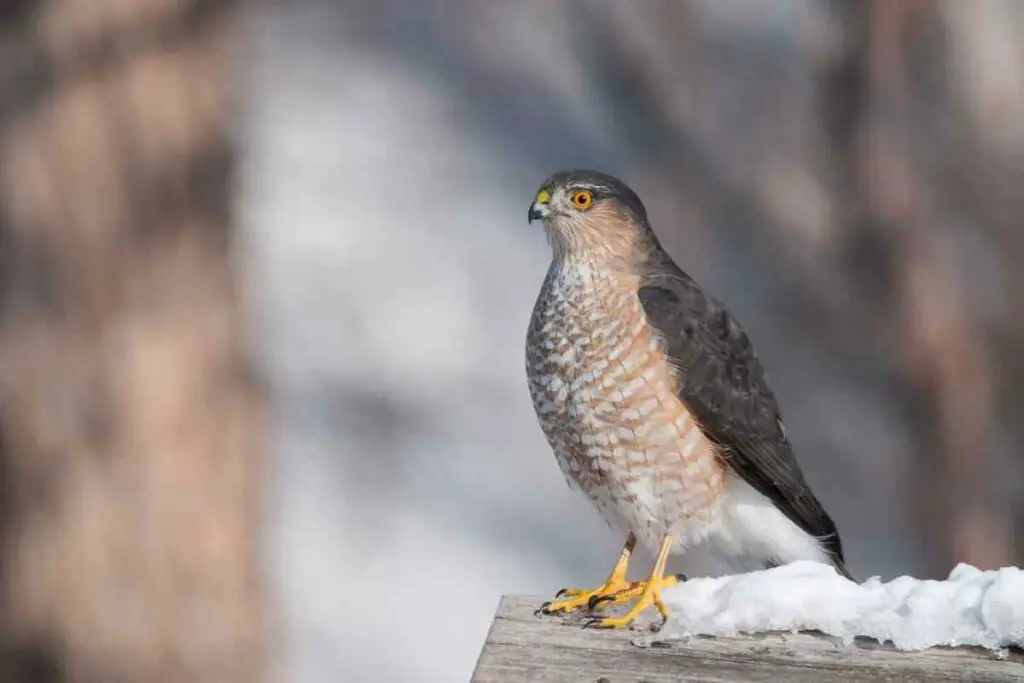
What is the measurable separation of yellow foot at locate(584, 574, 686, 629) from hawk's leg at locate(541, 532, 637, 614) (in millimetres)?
22

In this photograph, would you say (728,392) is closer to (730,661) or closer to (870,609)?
(870,609)

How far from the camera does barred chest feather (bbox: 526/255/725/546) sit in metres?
3.31

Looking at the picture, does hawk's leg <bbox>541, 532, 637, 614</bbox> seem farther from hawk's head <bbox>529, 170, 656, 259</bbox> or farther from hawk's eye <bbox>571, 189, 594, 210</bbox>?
hawk's eye <bbox>571, 189, 594, 210</bbox>

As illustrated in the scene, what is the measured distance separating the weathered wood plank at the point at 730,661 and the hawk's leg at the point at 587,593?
29 centimetres

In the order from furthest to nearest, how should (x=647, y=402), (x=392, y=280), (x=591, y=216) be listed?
(x=392, y=280), (x=591, y=216), (x=647, y=402)

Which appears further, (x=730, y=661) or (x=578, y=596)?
(x=578, y=596)

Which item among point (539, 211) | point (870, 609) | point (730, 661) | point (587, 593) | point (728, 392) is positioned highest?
point (539, 211)

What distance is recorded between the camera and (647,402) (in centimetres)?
329

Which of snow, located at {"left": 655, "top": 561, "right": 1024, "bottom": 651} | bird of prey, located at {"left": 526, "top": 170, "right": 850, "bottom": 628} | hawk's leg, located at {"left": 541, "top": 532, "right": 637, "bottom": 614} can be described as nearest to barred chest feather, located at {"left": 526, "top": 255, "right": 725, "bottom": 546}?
bird of prey, located at {"left": 526, "top": 170, "right": 850, "bottom": 628}

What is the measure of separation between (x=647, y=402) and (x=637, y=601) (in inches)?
21.6

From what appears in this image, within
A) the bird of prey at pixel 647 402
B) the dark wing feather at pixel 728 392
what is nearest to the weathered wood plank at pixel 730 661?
the bird of prey at pixel 647 402

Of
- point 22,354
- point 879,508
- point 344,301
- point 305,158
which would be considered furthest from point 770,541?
point 305,158

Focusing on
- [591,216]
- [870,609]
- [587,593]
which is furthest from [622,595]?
[591,216]

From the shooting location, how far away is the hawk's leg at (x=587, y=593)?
9.83ft
